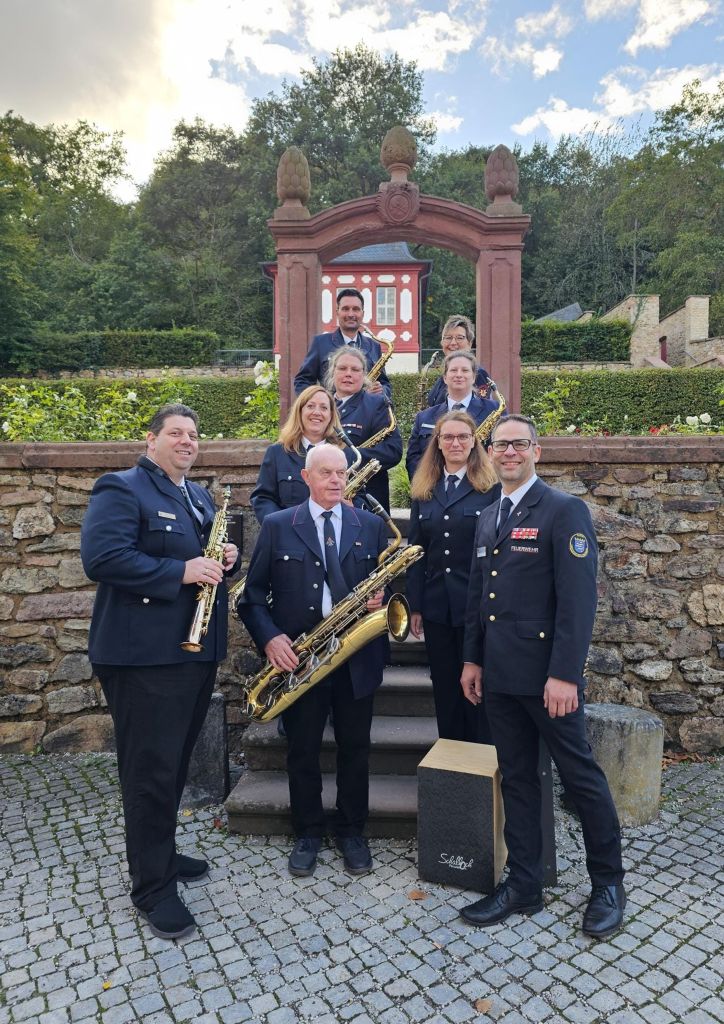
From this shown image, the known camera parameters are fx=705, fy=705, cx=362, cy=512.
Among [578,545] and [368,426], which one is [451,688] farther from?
[368,426]

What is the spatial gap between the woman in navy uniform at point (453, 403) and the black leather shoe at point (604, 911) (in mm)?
2515

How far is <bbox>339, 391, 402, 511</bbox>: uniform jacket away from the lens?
4.62 metres

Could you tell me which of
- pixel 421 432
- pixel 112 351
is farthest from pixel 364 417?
pixel 112 351

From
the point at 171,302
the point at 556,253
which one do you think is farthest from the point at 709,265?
the point at 171,302

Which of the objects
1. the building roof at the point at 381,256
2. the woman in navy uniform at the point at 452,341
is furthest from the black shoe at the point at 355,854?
the building roof at the point at 381,256

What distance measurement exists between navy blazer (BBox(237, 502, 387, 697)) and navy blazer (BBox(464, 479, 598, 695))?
64cm

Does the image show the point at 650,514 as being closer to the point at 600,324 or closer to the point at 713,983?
the point at 713,983

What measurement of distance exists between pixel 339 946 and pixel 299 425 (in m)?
2.59

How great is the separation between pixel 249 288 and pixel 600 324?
18636 mm

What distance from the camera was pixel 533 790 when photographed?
3311 mm

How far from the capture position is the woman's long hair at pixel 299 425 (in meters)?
3.98

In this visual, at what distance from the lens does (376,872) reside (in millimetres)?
3658

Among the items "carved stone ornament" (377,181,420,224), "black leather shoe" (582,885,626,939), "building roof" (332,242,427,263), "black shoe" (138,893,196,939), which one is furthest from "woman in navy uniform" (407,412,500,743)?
"building roof" (332,242,427,263)

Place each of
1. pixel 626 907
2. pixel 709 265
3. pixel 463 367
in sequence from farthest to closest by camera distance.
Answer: pixel 709 265 → pixel 463 367 → pixel 626 907
